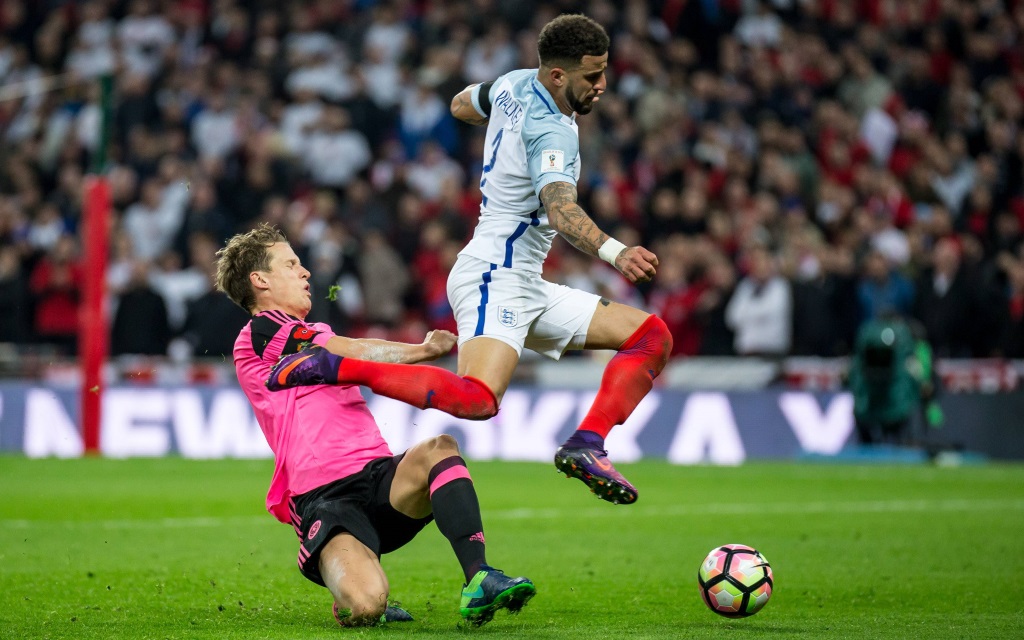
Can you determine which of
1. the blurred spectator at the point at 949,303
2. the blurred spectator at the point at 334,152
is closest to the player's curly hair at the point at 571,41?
the blurred spectator at the point at 949,303

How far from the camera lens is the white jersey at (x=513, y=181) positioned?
647 cm

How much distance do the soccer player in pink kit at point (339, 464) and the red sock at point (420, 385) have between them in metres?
0.07

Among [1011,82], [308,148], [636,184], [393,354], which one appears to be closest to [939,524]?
[393,354]

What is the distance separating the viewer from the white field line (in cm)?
999

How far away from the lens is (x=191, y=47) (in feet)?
70.0

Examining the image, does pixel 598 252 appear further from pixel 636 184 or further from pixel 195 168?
pixel 195 168

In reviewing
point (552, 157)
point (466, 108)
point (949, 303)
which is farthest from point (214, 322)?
point (552, 157)

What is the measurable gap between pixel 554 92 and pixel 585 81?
150 mm

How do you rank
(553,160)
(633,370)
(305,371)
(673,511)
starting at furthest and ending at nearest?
(673,511) → (633,370) → (553,160) → (305,371)

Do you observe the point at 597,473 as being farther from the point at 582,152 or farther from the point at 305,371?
the point at 582,152

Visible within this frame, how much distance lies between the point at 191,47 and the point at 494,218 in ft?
51.5

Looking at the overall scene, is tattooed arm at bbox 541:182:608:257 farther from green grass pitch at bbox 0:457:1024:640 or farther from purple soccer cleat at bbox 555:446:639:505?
green grass pitch at bbox 0:457:1024:640

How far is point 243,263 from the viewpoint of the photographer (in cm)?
599

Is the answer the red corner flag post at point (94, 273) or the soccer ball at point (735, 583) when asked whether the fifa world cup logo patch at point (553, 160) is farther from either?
the red corner flag post at point (94, 273)
